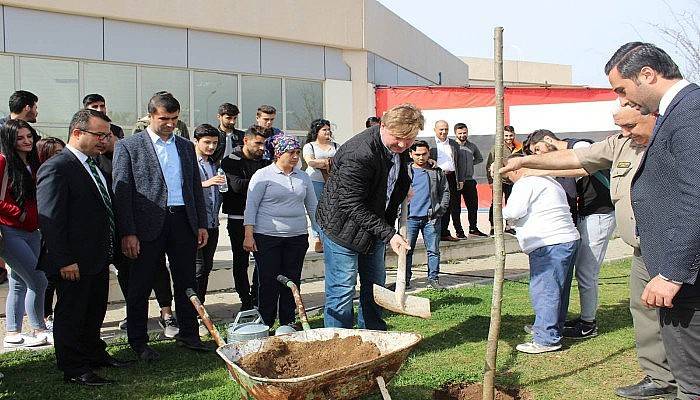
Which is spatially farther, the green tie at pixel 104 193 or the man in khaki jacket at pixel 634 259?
the green tie at pixel 104 193

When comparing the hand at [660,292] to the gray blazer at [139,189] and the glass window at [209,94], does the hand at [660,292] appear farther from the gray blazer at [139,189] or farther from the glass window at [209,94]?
the glass window at [209,94]

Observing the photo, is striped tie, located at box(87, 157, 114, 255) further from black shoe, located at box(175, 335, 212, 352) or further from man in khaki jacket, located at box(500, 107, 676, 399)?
man in khaki jacket, located at box(500, 107, 676, 399)

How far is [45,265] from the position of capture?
540 cm

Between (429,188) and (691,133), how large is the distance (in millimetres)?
5824

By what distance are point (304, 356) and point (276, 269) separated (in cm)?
216

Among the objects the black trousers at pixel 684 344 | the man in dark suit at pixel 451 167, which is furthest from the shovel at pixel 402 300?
the man in dark suit at pixel 451 167

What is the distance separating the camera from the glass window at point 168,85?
1504cm

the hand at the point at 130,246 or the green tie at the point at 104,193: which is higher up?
the green tie at the point at 104,193

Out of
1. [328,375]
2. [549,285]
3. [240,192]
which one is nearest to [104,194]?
[240,192]

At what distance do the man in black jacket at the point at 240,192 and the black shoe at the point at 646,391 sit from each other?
3.82 meters

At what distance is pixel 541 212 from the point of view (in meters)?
6.18

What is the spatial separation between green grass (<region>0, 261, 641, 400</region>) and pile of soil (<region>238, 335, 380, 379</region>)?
0.71m

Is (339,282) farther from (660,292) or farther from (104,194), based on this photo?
(660,292)

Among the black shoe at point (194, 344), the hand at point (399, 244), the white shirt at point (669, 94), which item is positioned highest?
the white shirt at point (669, 94)
